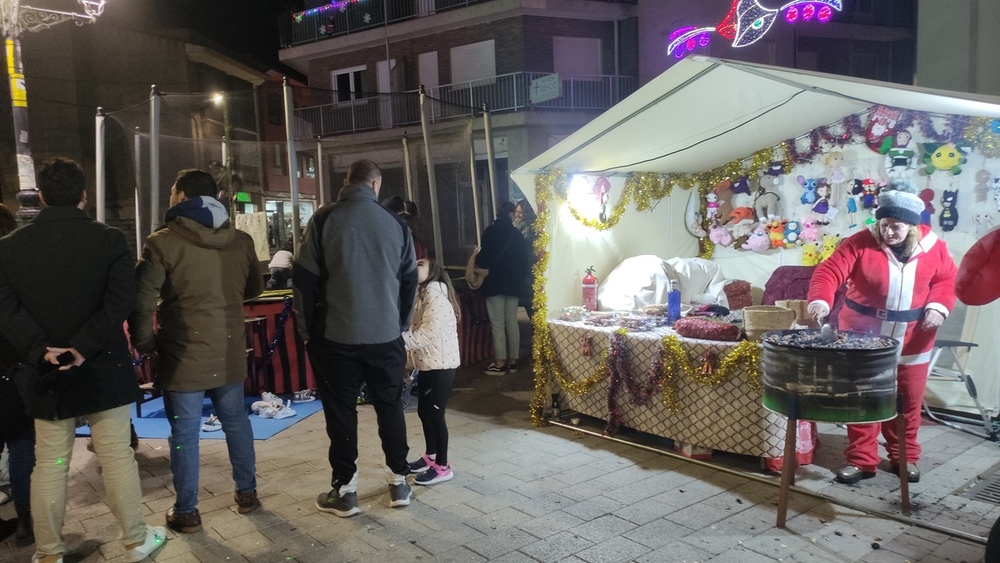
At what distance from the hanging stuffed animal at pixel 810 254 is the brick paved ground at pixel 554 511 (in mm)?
2141

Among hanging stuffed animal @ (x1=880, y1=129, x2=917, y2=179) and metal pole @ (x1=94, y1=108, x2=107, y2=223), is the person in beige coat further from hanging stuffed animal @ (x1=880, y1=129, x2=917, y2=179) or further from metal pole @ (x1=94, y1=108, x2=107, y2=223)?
hanging stuffed animal @ (x1=880, y1=129, x2=917, y2=179)

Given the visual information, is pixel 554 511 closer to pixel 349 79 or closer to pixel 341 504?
pixel 341 504

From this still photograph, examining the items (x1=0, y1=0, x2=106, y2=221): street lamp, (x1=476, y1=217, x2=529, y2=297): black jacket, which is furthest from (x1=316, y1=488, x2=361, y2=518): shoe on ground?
(x1=0, y1=0, x2=106, y2=221): street lamp

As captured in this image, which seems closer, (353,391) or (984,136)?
(353,391)

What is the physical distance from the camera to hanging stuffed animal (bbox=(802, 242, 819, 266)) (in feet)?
21.9

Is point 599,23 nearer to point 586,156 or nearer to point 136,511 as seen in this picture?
point 586,156

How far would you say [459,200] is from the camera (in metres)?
11.0

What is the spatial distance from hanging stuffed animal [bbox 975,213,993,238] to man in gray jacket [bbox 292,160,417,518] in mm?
4816

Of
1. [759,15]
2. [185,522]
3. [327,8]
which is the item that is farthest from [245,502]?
[327,8]

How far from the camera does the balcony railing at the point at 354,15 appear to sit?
19.0m

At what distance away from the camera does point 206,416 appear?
5871mm

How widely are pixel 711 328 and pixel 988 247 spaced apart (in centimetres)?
170

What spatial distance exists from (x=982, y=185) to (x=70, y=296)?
649 centimetres

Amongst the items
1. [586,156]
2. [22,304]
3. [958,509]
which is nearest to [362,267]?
[22,304]
